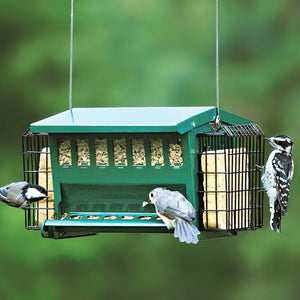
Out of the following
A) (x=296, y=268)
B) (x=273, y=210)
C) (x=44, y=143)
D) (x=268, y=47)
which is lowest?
(x=296, y=268)

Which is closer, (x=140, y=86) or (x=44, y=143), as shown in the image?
(x=44, y=143)

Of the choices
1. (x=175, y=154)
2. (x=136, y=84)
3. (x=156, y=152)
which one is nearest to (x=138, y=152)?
(x=156, y=152)

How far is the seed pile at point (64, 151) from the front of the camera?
5129 mm

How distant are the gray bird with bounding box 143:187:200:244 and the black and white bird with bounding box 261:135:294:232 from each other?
104cm

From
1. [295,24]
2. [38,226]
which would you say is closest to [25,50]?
[295,24]

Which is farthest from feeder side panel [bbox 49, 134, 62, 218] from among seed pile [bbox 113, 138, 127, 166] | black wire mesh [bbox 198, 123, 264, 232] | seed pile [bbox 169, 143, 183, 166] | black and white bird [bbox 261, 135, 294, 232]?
black and white bird [bbox 261, 135, 294, 232]

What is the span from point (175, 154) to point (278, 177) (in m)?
1.09

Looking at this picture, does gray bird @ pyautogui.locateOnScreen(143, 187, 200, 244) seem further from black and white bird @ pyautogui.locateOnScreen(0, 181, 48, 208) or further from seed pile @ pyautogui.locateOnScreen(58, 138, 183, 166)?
black and white bird @ pyautogui.locateOnScreen(0, 181, 48, 208)

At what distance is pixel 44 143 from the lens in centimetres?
544

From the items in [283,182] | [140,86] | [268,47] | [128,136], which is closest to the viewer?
[128,136]

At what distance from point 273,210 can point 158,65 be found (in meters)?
3.27

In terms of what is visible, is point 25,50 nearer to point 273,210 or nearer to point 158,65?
point 158,65

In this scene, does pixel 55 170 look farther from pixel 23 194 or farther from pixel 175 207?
pixel 175 207

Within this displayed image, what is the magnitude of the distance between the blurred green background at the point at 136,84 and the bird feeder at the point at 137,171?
138 inches
